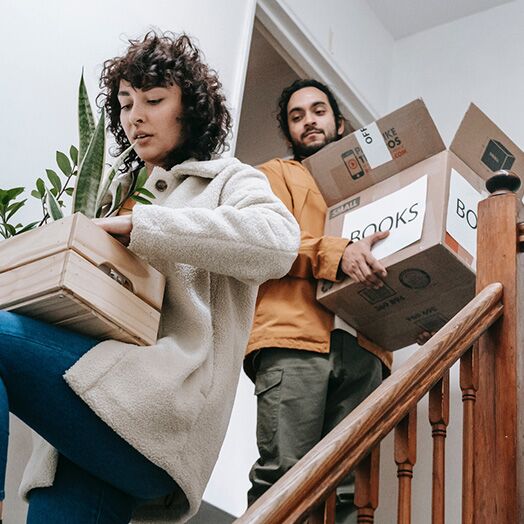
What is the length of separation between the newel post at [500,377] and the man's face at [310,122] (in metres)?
0.86

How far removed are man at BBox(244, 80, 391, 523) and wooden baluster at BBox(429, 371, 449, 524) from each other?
58cm

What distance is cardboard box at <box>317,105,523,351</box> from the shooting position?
2.37m

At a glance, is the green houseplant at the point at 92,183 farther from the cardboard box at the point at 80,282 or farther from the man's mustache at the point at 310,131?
the man's mustache at the point at 310,131

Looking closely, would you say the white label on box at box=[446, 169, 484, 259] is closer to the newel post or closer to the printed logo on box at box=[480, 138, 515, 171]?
the printed logo on box at box=[480, 138, 515, 171]

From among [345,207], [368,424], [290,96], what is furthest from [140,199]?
[290,96]

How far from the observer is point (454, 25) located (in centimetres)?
429

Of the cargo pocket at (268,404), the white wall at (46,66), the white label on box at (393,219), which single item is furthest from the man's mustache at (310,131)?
the cargo pocket at (268,404)

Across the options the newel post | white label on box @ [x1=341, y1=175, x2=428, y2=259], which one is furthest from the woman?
white label on box @ [x1=341, y1=175, x2=428, y2=259]

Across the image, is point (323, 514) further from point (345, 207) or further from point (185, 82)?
point (345, 207)

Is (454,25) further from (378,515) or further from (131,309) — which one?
(131,309)

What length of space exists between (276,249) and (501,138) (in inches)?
49.4

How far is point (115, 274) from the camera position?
1.51 m

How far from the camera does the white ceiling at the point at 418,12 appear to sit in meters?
4.25

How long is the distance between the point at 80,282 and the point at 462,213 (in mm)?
1300
